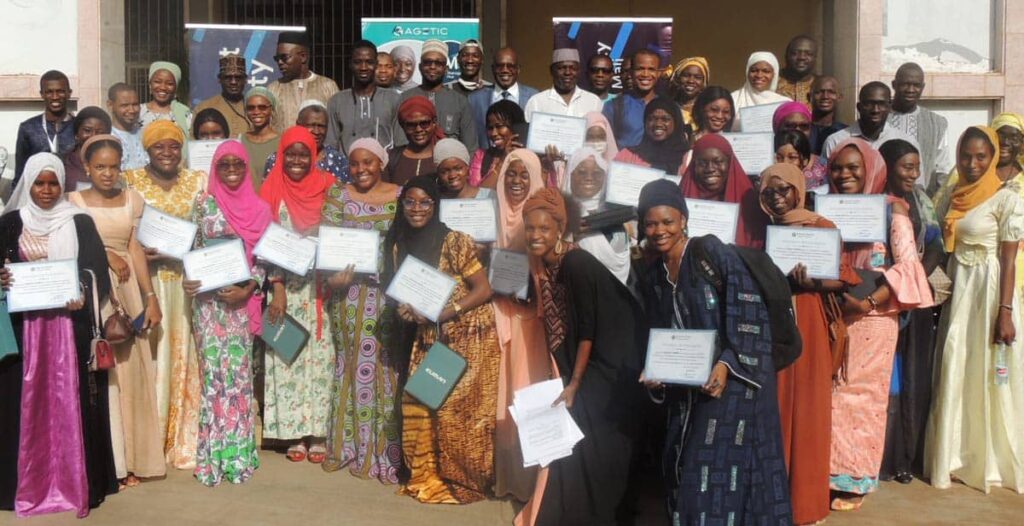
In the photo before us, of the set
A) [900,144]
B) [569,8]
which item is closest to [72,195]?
[900,144]

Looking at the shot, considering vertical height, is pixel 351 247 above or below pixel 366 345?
above

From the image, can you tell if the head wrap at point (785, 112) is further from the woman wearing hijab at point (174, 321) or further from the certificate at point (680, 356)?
the woman wearing hijab at point (174, 321)

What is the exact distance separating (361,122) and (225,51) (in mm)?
1955

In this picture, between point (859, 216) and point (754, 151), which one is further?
point (754, 151)

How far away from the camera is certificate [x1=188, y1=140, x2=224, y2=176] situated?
6805 millimetres

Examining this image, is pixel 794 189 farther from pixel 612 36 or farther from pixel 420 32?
pixel 420 32

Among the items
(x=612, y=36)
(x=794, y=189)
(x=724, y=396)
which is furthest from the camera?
(x=612, y=36)

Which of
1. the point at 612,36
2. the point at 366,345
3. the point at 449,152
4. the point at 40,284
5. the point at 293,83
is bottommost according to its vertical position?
the point at 366,345

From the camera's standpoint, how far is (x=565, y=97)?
8055 millimetres

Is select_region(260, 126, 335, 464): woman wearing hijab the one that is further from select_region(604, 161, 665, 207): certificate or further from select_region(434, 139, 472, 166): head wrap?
select_region(604, 161, 665, 207): certificate

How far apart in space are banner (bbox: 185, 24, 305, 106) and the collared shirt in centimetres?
141

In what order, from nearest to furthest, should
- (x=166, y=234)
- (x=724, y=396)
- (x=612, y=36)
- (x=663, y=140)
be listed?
(x=724, y=396)
(x=166, y=234)
(x=663, y=140)
(x=612, y=36)

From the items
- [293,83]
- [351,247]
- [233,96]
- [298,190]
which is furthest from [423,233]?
[293,83]

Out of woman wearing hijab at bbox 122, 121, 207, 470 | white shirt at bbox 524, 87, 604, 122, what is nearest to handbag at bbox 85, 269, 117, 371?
woman wearing hijab at bbox 122, 121, 207, 470
